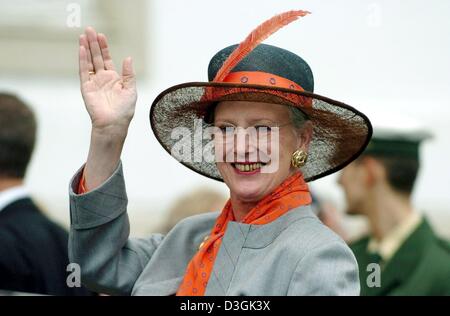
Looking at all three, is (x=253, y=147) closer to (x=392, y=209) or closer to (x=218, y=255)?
(x=218, y=255)

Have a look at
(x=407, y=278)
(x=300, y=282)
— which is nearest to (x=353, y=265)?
(x=300, y=282)

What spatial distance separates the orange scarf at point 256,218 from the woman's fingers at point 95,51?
0.58 m

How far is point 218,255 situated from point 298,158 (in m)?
0.36

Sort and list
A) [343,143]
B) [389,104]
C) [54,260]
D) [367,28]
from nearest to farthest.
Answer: [343,143] → [54,260] → [367,28] → [389,104]

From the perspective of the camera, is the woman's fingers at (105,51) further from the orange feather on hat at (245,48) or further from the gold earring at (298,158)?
the gold earring at (298,158)

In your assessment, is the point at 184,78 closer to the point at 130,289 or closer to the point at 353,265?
the point at 130,289

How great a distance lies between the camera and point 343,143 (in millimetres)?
3039

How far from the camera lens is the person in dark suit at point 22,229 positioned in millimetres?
4000

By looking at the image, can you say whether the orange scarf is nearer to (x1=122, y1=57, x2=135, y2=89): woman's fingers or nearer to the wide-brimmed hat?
the wide-brimmed hat

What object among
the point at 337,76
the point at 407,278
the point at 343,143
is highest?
the point at 343,143

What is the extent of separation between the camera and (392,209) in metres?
4.98

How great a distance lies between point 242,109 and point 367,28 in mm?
3971

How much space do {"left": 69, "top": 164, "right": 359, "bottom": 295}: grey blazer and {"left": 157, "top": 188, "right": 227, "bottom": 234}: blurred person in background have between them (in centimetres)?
187

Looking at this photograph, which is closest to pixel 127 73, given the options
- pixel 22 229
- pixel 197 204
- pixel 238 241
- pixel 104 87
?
pixel 104 87
